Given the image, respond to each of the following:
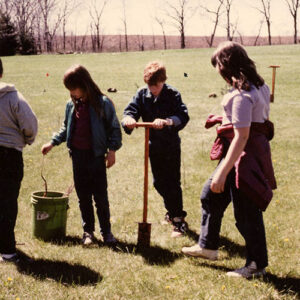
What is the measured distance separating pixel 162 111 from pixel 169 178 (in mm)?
815

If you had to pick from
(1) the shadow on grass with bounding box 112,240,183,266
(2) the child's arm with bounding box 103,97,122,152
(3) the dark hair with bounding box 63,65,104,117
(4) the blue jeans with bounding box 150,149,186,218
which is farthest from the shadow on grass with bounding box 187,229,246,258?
(3) the dark hair with bounding box 63,65,104,117

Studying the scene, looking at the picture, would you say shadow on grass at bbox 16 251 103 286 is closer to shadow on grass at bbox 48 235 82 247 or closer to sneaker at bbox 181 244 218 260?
shadow on grass at bbox 48 235 82 247

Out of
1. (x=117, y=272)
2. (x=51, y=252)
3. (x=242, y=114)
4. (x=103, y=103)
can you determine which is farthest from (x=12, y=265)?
(x=242, y=114)

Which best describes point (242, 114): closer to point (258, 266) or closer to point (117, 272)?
point (258, 266)

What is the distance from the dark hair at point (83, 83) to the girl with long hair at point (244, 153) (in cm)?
128

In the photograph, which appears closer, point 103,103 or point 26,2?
point 103,103

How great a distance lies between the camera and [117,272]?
4.11m

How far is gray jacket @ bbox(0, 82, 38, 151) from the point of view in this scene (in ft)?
13.1

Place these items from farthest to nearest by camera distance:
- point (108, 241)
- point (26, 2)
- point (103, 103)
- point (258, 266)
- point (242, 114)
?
point (26, 2) < point (108, 241) < point (103, 103) < point (258, 266) < point (242, 114)

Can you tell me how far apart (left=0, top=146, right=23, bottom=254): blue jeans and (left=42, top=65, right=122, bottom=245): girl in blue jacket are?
55 cm

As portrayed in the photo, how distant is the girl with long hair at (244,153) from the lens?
337cm

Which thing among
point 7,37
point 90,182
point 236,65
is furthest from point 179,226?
point 7,37

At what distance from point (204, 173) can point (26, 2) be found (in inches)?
3234

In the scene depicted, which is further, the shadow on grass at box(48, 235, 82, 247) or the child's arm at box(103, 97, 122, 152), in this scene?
the shadow on grass at box(48, 235, 82, 247)
